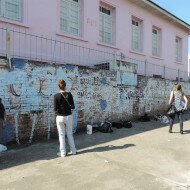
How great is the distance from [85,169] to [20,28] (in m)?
5.59

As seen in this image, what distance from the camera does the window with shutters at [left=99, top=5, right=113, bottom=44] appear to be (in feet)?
42.1

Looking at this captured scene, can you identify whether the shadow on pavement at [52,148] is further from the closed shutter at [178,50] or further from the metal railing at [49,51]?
the closed shutter at [178,50]

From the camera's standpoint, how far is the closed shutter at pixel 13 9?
352 inches

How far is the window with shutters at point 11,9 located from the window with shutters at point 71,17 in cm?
195

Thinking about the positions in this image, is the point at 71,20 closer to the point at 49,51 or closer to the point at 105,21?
the point at 49,51

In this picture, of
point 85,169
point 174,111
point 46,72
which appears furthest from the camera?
point 174,111

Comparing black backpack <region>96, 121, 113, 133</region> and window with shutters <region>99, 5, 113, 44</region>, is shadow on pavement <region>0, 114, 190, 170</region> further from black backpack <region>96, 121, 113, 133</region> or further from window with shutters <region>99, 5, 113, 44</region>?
window with shutters <region>99, 5, 113, 44</region>

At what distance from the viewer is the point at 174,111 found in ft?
31.9

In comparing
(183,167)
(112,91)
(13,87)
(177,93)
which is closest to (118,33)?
(112,91)

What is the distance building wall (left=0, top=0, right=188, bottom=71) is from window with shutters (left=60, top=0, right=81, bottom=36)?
0.26 m

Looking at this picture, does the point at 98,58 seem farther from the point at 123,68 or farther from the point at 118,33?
the point at 118,33

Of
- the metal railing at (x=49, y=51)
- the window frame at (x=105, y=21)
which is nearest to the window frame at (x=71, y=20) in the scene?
the metal railing at (x=49, y=51)

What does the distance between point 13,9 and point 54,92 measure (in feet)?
10.3

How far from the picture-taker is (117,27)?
13430mm
